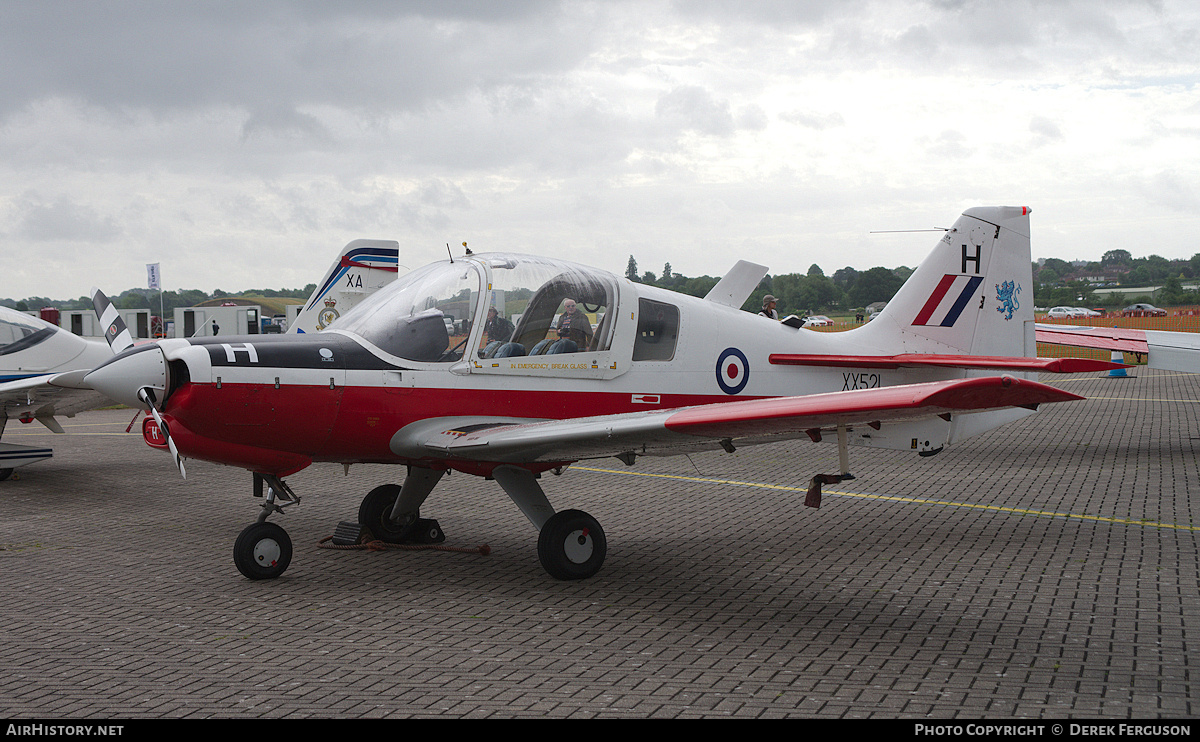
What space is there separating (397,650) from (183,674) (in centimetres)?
106

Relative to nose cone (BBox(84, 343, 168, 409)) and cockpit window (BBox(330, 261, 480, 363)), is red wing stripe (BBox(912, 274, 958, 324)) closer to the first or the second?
cockpit window (BBox(330, 261, 480, 363))

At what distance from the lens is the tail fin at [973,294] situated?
8.73 m

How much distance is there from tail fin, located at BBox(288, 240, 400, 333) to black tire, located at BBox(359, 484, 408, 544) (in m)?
9.07

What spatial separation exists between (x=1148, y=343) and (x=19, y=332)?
664 inches

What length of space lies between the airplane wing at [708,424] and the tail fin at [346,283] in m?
10.6

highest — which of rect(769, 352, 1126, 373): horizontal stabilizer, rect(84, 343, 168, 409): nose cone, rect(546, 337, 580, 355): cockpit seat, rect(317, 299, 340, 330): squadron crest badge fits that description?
rect(317, 299, 340, 330): squadron crest badge

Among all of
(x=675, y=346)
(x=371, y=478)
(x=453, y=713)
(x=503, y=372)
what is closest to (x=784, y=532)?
(x=675, y=346)

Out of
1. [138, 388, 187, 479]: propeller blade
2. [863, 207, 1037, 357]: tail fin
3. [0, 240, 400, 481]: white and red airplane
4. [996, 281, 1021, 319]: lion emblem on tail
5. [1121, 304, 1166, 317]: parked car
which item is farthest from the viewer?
[1121, 304, 1166, 317]: parked car

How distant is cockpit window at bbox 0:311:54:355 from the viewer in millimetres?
12484

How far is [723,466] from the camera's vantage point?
12.3 m

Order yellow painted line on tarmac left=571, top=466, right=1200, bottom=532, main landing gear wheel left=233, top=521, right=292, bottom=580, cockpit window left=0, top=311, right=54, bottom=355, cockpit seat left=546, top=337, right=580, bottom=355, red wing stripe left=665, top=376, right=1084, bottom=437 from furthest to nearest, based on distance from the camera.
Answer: cockpit window left=0, top=311, right=54, bottom=355 < yellow painted line on tarmac left=571, top=466, right=1200, bottom=532 < cockpit seat left=546, top=337, right=580, bottom=355 < main landing gear wheel left=233, top=521, right=292, bottom=580 < red wing stripe left=665, top=376, right=1084, bottom=437

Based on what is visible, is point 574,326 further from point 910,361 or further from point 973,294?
point 973,294

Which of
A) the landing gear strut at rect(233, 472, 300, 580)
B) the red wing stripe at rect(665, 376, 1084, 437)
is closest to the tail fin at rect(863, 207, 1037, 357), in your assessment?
the red wing stripe at rect(665, 376, 1084, 437)

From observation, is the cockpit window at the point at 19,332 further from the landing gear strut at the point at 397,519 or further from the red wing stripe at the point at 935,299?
the red wing stripe at the point at 935,299
